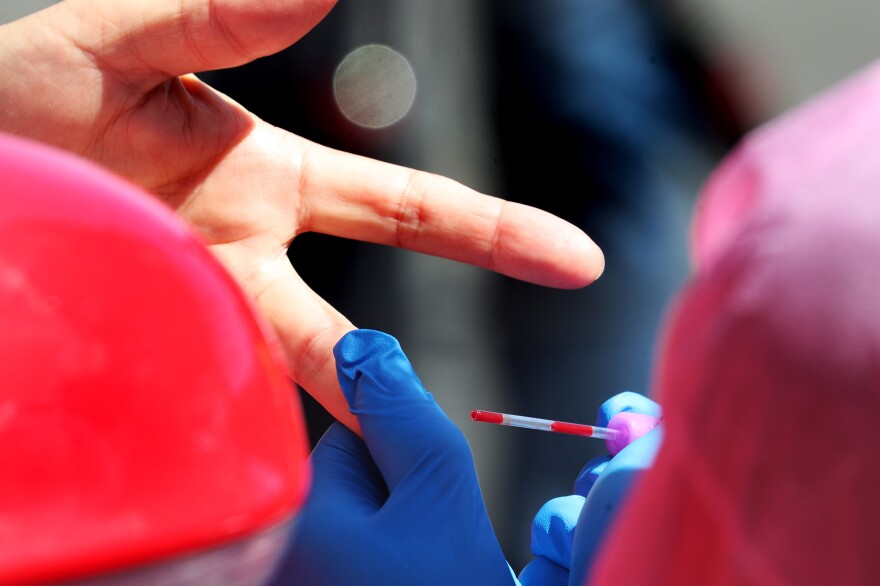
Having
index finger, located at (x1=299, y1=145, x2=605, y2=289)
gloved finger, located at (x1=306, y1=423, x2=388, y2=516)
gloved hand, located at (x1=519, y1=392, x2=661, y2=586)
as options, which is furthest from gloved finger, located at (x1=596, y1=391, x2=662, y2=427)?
gloved finger, located at (x1=306, y1=423, x2=388, y2=516)

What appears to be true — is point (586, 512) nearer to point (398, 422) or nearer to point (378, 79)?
point (398, 422)

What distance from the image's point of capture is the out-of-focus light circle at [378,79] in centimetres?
90

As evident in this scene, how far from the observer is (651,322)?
90 cm

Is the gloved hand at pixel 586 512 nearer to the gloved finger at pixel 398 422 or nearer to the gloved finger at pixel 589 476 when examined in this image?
the gloved finger at pixel 589 476

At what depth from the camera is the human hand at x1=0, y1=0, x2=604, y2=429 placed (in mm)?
701

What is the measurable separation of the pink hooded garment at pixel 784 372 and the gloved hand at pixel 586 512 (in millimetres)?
187

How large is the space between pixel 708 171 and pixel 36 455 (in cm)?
84

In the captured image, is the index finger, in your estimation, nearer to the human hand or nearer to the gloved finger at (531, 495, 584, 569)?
the human hand

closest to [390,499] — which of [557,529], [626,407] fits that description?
[557,529]

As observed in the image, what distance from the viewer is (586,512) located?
49 centimetres

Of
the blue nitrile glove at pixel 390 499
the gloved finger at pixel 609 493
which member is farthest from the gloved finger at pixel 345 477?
the gloved finger at pixel 609 493

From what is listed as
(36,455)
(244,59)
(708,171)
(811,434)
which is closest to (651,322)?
(708,171)

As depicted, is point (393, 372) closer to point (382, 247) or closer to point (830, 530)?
point (382, 247)

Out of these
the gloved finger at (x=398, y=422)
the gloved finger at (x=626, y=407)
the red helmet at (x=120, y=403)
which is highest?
the red helmet at (x=120, y=403)
